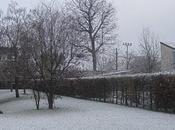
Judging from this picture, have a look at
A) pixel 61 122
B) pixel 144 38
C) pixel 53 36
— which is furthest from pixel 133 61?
pixel 61 122

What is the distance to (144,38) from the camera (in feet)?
207

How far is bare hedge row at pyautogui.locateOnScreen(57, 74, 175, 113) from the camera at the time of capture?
18953 mm

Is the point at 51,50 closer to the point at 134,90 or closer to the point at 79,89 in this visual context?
the point at 134,90

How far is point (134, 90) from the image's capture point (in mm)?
23031

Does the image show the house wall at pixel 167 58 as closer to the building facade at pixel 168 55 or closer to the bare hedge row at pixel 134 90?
the building facade at pixel 168 55

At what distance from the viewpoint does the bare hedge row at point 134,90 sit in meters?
19.0

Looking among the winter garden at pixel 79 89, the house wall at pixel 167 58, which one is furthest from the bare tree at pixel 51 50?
the house wall at pixel 167 58

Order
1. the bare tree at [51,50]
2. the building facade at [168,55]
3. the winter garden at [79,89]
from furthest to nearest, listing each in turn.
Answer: the building facade at [168,55] → the bare tree at [51,50] → the winter garden at [79,89]

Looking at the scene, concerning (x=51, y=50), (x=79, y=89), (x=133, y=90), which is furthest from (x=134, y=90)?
(x=79, y=89)

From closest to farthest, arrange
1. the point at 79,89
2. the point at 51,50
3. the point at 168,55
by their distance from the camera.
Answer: the point at 51,50, the point at 79,89, the point at 168,55

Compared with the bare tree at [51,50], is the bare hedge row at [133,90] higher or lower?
lower

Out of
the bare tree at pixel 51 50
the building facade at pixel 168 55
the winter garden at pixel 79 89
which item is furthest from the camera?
the building facade at pixel 168 55

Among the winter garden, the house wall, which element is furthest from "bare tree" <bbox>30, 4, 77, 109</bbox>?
the house wall

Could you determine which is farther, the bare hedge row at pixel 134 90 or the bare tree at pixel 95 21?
the bare tree at pixel 95 21
